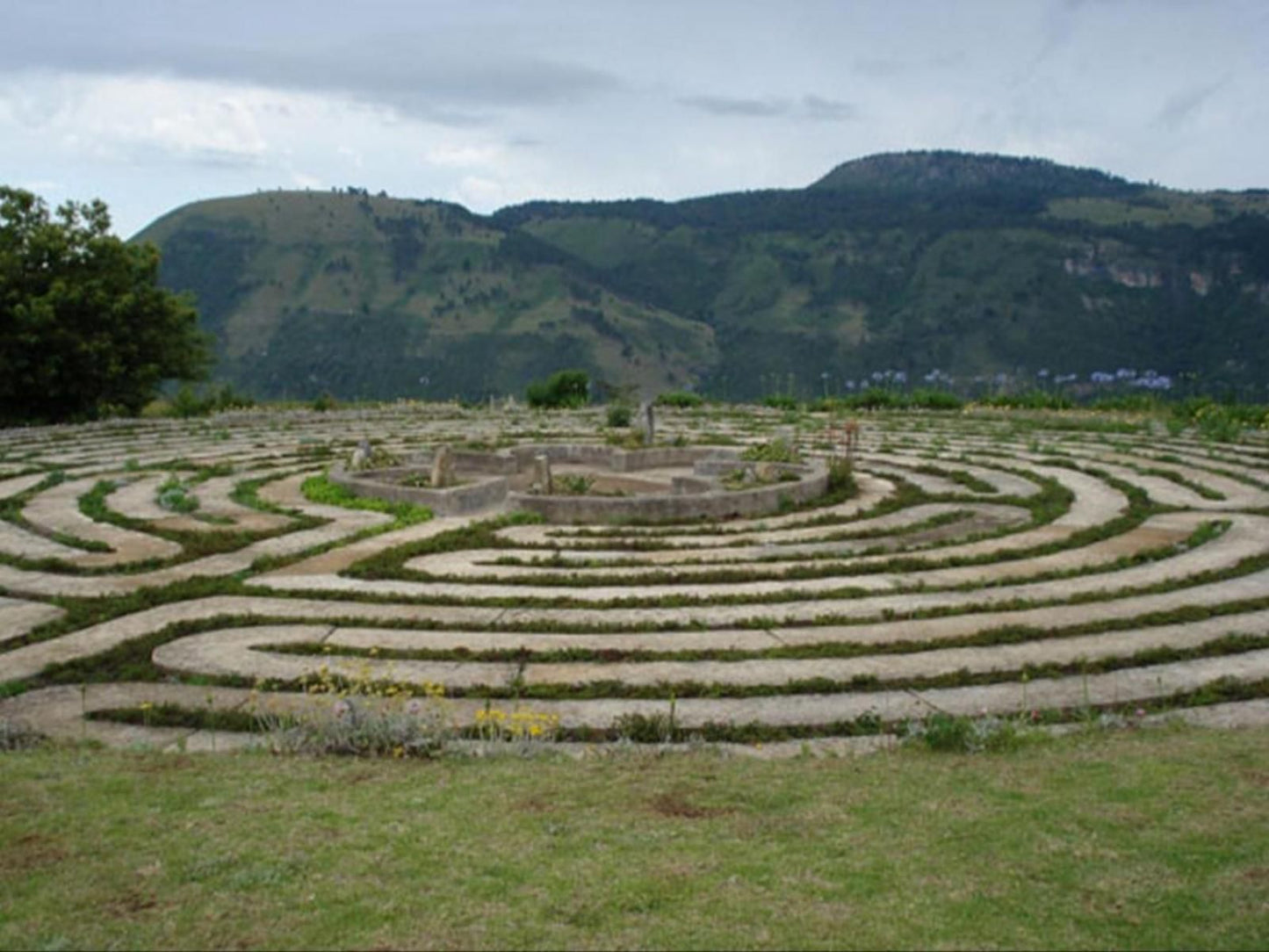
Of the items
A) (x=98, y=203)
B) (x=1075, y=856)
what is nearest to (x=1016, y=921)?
(x=1075, y=856)

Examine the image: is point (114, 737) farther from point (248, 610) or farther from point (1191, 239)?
point (1191, 239)

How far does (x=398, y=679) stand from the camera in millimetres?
8938

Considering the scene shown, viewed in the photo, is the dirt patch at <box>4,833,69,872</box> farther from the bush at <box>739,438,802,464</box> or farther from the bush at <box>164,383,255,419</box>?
the bush at <box>164,383,255,419</box>

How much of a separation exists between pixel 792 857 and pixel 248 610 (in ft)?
24.1

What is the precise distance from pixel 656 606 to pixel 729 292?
144m

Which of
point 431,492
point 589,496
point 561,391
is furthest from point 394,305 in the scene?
point 589,496

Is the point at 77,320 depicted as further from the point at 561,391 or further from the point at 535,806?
the point at 535,806

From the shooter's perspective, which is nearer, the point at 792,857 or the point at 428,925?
the point at 428,925

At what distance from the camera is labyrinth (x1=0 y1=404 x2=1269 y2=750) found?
28.0 ft

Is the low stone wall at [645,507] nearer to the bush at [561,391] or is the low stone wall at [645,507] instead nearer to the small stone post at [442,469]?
the small stone post at [442,469]

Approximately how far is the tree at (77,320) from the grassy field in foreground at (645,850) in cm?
2480

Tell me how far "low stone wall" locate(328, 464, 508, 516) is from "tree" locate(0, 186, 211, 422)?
14075 millimetres

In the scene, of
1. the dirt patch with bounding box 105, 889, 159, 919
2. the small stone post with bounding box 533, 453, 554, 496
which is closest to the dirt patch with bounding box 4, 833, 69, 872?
the dirt patch with bounding box 105, 889, 159, 919

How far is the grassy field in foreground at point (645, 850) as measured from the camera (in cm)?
469
